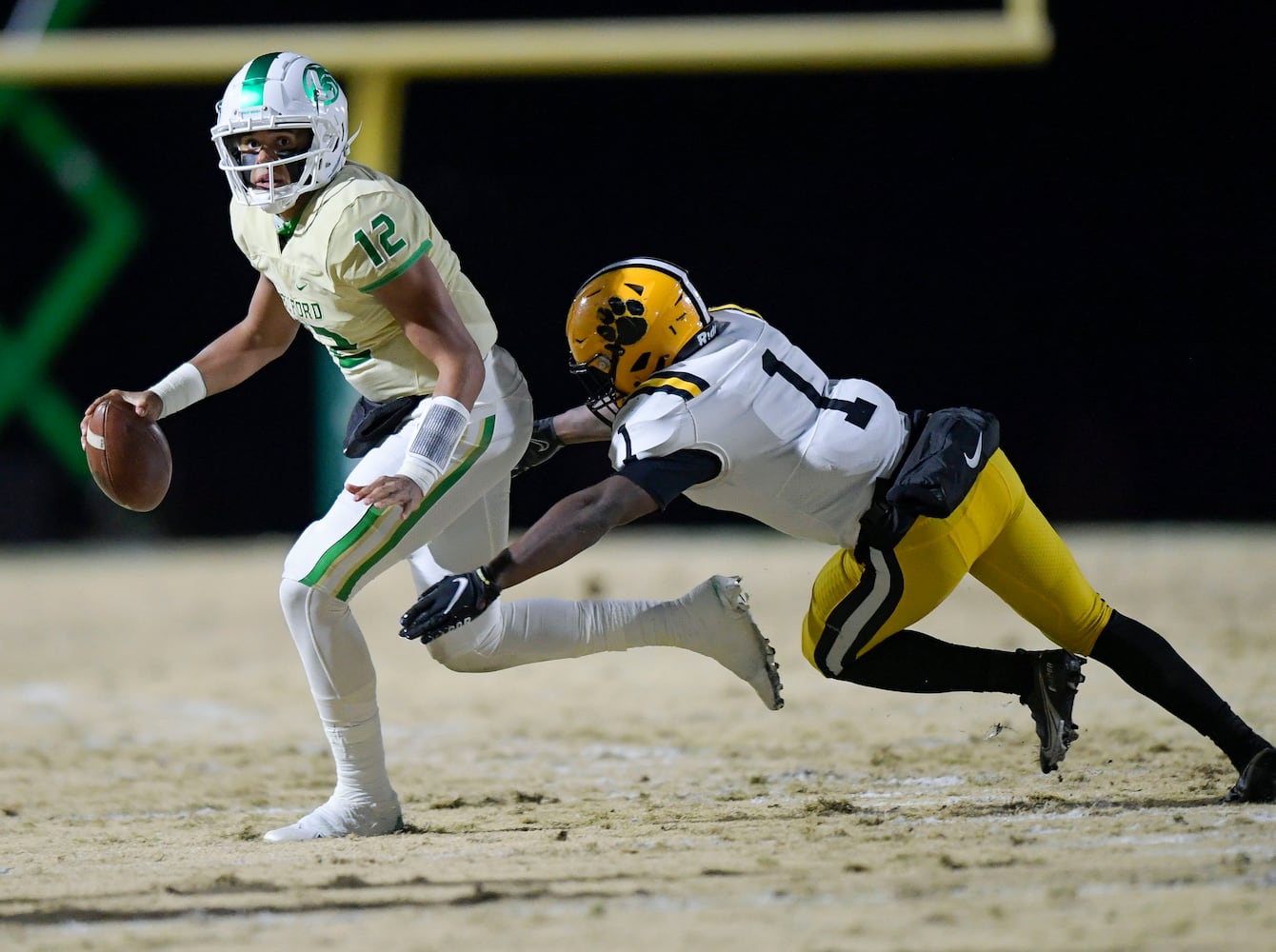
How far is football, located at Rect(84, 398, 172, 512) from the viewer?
4031mm

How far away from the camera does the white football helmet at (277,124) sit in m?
3.74

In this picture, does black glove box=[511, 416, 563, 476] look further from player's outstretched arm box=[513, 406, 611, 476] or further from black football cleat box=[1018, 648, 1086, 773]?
black football cleat box=[1018, 648, 1086, 773]

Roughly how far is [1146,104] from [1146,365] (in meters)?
1.92

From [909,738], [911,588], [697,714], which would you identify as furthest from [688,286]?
[697,714]

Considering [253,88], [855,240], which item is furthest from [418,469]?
[855,240]

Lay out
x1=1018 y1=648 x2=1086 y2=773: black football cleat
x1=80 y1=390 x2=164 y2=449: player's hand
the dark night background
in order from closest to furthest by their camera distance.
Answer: x1=1018 y1=648 x2=1086 y2=773: black football cleat < x1=80 y1=390 x2=164 y2=449: player's hand < the dark night background

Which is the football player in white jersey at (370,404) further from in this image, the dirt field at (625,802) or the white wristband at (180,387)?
the dirt field at (625,802)

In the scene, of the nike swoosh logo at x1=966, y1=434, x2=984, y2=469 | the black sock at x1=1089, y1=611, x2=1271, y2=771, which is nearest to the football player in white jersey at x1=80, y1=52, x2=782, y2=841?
the nike swoosh logo at x1=966, y1=434, x2=984, y2=469

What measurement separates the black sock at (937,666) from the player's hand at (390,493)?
1.23 m

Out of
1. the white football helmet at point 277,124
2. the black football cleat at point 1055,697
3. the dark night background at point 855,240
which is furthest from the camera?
the dark night background at point 855,240

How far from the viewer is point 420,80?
12.3 metres

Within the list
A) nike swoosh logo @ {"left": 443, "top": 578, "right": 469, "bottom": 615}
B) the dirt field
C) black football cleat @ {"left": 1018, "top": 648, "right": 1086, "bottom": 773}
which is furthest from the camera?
black football cleat @ {"left": 1018, "top": 648, "right": 1086, "bottom": 773}

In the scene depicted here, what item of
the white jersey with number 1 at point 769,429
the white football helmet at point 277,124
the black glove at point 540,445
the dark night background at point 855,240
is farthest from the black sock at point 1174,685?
the dark night background at point 855,240

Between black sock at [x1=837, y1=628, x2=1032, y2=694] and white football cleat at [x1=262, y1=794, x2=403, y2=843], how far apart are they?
1.21 meters
